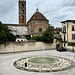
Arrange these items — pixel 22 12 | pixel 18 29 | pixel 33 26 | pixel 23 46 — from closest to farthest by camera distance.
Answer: pixel 23 46
pixel 33 26
pixel 18 29
pixel 22 12

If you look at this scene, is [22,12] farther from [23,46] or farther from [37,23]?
[23,46]

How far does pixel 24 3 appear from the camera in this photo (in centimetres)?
6488

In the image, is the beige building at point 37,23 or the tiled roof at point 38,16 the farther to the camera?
the tiled roof at point 38,16

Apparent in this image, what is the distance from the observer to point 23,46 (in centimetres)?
3228

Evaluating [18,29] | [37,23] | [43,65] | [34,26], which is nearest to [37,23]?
[37,23]

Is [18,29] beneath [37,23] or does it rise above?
beneath

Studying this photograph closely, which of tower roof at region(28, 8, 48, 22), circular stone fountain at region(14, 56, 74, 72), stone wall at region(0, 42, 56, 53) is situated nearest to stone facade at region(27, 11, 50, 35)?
tower roof at region(28, 8, 48, 22)

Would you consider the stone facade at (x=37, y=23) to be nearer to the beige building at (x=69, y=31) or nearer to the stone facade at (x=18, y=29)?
the stone facade at (x=18, y=29)

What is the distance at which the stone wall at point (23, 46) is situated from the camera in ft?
98.0

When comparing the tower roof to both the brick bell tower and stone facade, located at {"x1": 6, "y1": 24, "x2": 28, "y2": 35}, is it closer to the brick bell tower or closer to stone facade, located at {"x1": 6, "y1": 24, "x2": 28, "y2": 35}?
stone facade, located at {"x1": 6, "y1": 24, "x2": 28, "y2": 35}

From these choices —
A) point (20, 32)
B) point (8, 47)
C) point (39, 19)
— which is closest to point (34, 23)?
point (39, 19)

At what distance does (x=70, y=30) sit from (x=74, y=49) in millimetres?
8093

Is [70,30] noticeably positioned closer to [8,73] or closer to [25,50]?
[25,50]

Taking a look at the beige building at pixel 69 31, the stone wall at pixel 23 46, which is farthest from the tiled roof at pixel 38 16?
the stone wall at pixel 23 46
